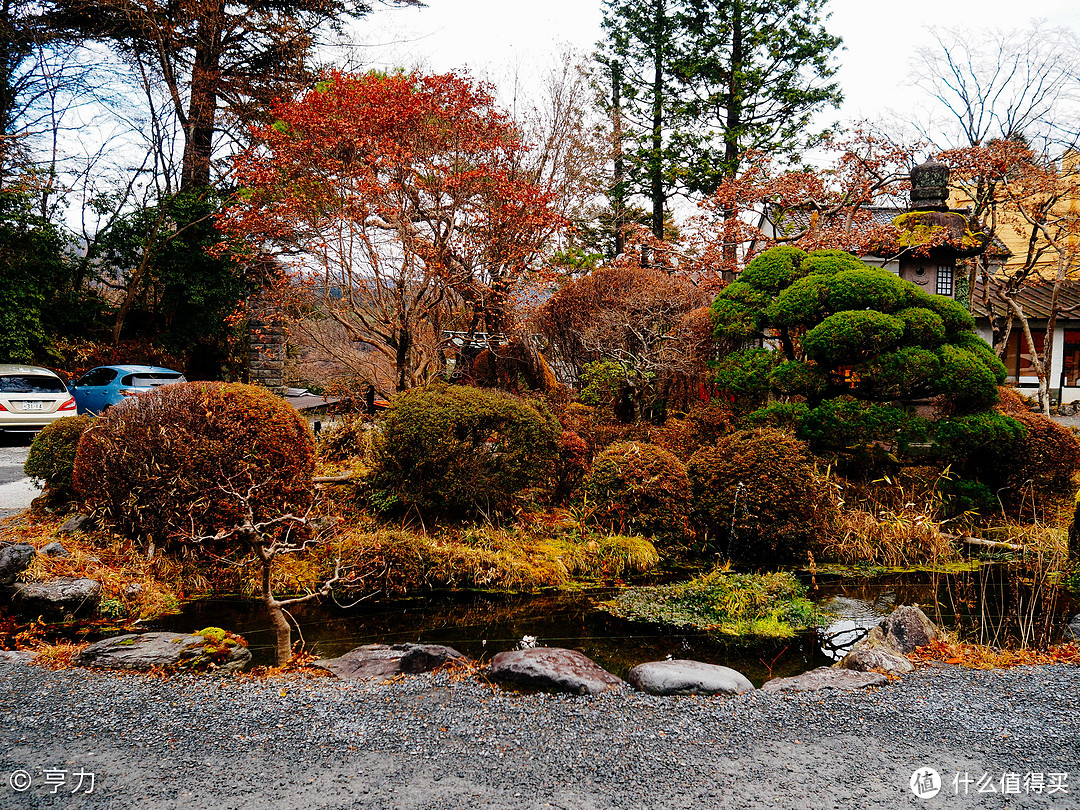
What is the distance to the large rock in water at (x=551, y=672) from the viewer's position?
397 centimetres

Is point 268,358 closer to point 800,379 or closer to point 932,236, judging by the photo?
point 800,379

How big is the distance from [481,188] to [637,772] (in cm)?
881

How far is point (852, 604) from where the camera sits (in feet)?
19.3

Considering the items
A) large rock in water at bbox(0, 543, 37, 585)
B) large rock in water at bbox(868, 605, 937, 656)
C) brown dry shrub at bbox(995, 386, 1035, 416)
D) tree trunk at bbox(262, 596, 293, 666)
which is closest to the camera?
tree trunk at bbox(262, 596, 293, 666)

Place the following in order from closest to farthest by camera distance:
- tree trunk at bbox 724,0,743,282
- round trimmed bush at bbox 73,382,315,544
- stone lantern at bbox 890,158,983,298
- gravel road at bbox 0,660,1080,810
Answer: gravel road at bbox 0,660,1080,810
round trimmed bush at bbox 73,382,315,544
stone lantern at bbox 890,158,983,298
tree trunk at bbox 724,0,743,282

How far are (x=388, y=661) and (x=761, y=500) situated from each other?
4095mm

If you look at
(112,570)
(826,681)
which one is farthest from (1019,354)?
(112,570)

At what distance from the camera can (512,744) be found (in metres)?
3.27

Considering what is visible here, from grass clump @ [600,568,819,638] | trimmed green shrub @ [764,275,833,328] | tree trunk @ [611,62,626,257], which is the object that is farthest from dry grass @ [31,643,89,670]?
tree trunk @ [611,62,626,257]

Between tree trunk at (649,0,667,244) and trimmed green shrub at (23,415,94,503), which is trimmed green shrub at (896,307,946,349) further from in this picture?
tree trunk at (649,0,667,244)

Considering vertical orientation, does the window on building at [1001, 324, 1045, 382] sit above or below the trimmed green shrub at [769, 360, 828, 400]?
above

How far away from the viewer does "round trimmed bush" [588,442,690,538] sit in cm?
688

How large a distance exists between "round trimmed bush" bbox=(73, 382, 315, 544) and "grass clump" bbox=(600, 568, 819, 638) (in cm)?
337

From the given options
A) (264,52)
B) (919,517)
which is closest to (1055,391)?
(919,517)
